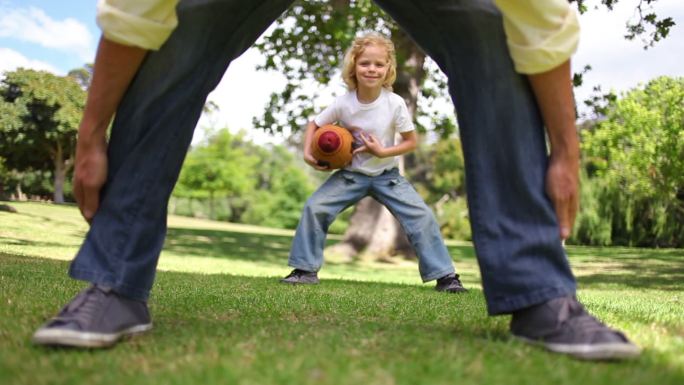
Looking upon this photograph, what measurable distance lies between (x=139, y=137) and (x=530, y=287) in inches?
46.1

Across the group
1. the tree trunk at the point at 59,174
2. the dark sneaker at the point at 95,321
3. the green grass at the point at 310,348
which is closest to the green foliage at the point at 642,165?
the green grass at the point at 310,348

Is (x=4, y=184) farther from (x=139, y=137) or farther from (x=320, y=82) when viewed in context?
(x=139, y=137)

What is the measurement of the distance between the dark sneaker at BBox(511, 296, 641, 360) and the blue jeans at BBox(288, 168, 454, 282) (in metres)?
2.82

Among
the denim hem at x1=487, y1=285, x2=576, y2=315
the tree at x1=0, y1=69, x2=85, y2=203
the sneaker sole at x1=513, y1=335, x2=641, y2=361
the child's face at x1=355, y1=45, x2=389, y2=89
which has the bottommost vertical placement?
the sneaker sole at x1=513, y1=335, x2=641, y2=361

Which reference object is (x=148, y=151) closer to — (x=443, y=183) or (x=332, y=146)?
(x=332, y=146)

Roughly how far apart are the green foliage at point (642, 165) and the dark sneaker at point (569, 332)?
19.2 metres

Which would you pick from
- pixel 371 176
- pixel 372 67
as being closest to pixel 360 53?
pixel 372 67

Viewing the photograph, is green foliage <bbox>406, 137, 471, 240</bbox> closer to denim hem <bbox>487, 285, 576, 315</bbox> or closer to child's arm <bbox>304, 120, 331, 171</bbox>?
child's arm <bbox>304, 120, 331, 171</bbox>

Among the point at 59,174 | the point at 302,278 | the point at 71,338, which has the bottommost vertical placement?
→ the point at 302,278

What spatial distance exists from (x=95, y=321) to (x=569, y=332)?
1230 millimetres

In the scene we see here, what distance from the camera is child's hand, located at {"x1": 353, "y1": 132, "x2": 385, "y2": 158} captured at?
4.81 meters

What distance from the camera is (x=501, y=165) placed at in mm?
1914

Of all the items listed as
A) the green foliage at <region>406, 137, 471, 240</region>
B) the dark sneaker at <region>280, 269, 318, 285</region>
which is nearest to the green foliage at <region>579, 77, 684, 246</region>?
the green foliage at <region>406, 137, 471, 240</region>

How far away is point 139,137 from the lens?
1.93m
